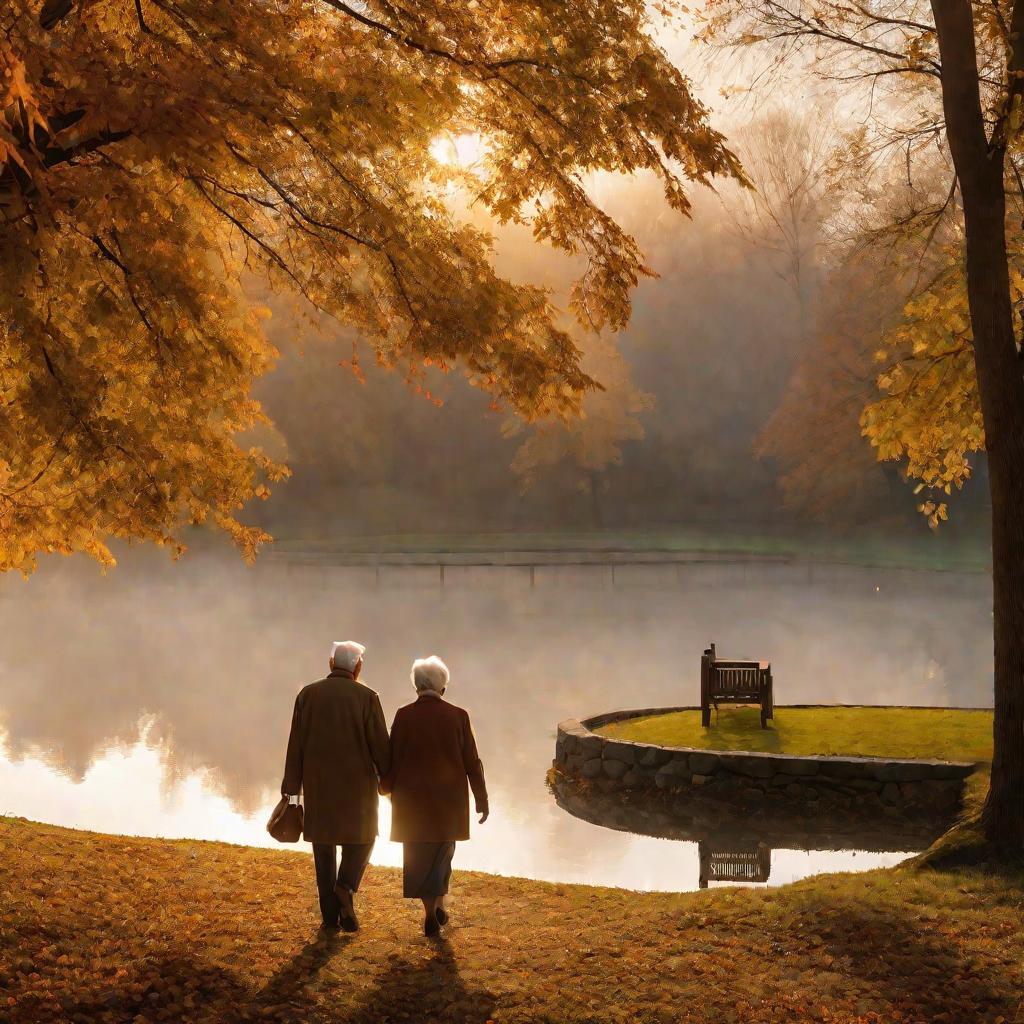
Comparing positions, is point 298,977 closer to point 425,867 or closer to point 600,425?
point 425,867

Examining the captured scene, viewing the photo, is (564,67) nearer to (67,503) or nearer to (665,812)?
(67,503)

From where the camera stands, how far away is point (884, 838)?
12031 millimetres

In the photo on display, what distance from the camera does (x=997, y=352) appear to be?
8.54 metres

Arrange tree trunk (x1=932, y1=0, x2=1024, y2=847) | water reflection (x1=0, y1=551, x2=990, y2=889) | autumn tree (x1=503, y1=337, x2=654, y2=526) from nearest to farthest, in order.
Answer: tree trunk (x1=932, y1=0, x2=1024, y2=847) → water reflection (x1=0, y1=551, x2=990, y2=889) → autumn tree (x1=503, y1=337, x2=654, y2=526)

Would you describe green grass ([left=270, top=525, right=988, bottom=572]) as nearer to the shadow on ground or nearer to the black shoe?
the black shoe

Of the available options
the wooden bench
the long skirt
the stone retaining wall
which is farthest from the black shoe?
the wooden bench

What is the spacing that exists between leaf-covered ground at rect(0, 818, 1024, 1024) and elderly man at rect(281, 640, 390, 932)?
17.7 inches

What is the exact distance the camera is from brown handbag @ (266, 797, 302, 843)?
6656 mm

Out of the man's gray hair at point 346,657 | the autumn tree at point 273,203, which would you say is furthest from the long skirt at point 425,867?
the autumn tree at point 273,203

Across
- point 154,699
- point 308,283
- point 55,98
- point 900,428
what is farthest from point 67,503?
point 154,699

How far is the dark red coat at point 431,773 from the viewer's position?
6.69m

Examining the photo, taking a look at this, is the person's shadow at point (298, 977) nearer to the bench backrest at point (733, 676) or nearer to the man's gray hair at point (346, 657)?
the man's gray hair at point (346, 657)

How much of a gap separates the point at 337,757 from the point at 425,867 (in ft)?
2.58

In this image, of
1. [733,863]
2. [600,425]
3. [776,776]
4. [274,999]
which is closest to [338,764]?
[274,999]
